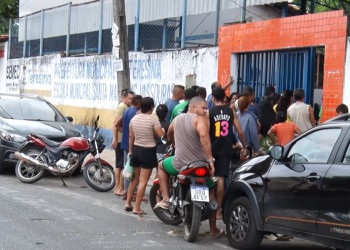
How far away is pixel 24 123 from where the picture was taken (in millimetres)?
14523

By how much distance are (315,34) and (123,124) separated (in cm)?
412

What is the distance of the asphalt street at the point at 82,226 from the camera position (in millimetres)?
8039

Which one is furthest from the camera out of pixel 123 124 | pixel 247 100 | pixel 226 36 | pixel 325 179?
pixel 226 36

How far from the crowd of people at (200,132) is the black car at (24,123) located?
2715 mm

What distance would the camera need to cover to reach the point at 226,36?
50.3 ft

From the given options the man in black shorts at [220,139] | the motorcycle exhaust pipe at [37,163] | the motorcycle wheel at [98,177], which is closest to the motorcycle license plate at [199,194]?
the man in black shorts at [220,139]

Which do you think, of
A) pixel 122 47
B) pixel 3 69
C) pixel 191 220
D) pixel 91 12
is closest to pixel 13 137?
pixel 122 47

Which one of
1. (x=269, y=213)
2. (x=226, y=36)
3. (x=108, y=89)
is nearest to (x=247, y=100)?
(x=269, y=213)

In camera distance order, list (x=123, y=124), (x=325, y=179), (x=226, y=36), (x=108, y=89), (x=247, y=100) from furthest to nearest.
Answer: (x=108, y=89), (x=226, y=36), (x=123, y=124), (x=247, y=100), (x=325, y=179)

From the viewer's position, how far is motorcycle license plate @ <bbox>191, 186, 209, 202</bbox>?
325 inches

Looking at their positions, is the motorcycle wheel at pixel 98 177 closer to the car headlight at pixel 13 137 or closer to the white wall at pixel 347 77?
the car headlight at pixel 13 137

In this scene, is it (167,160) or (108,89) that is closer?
(167,160)

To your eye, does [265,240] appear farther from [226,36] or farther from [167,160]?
[226,36]

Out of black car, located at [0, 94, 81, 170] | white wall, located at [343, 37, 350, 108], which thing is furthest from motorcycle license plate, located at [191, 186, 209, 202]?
black car, located at [0, 94, 81, 170]
